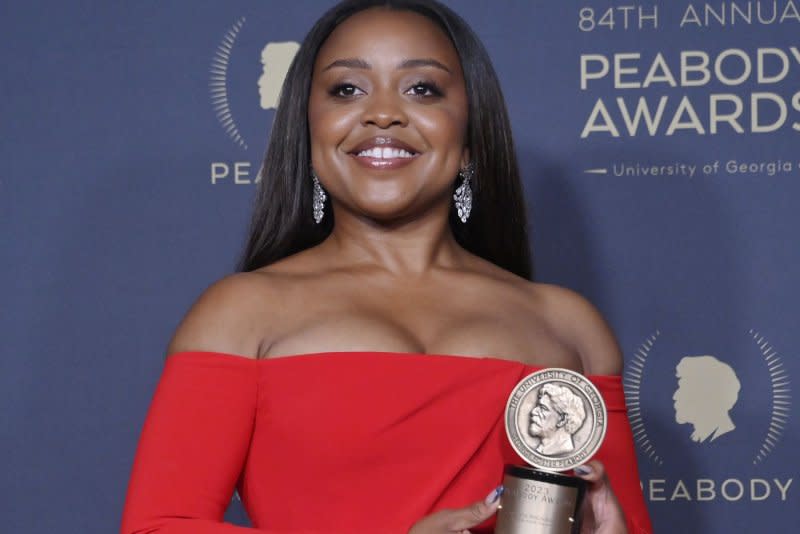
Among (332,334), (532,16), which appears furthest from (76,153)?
(332,334)

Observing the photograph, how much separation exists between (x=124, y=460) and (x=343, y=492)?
39.5 inches

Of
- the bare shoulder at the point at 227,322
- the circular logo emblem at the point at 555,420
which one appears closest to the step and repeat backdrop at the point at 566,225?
the bare shoulder at the point at 227,322

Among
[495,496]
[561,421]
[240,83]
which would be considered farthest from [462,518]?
[240,83]

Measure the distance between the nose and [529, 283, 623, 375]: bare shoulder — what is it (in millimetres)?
311

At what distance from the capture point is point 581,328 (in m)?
1.72

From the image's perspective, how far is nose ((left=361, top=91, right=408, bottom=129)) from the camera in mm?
1597

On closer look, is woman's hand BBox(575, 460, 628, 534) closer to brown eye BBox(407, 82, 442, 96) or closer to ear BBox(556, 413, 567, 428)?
ear BBox(556, 413, 567, 428)

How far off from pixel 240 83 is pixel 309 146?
744mm

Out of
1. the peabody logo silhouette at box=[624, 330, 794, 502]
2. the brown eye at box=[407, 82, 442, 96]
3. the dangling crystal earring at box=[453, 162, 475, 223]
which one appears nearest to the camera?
the brown eye at box=[407, 82, 442, 96]

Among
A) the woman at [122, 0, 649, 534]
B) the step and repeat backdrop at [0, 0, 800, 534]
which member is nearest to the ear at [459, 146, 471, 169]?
the woman at [122, 0, 649, 534]

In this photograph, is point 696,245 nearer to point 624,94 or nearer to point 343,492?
point 624,94

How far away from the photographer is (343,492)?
148cm

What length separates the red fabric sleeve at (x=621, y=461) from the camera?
160 cm

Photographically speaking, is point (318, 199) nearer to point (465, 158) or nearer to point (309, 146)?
point (309, 146)
